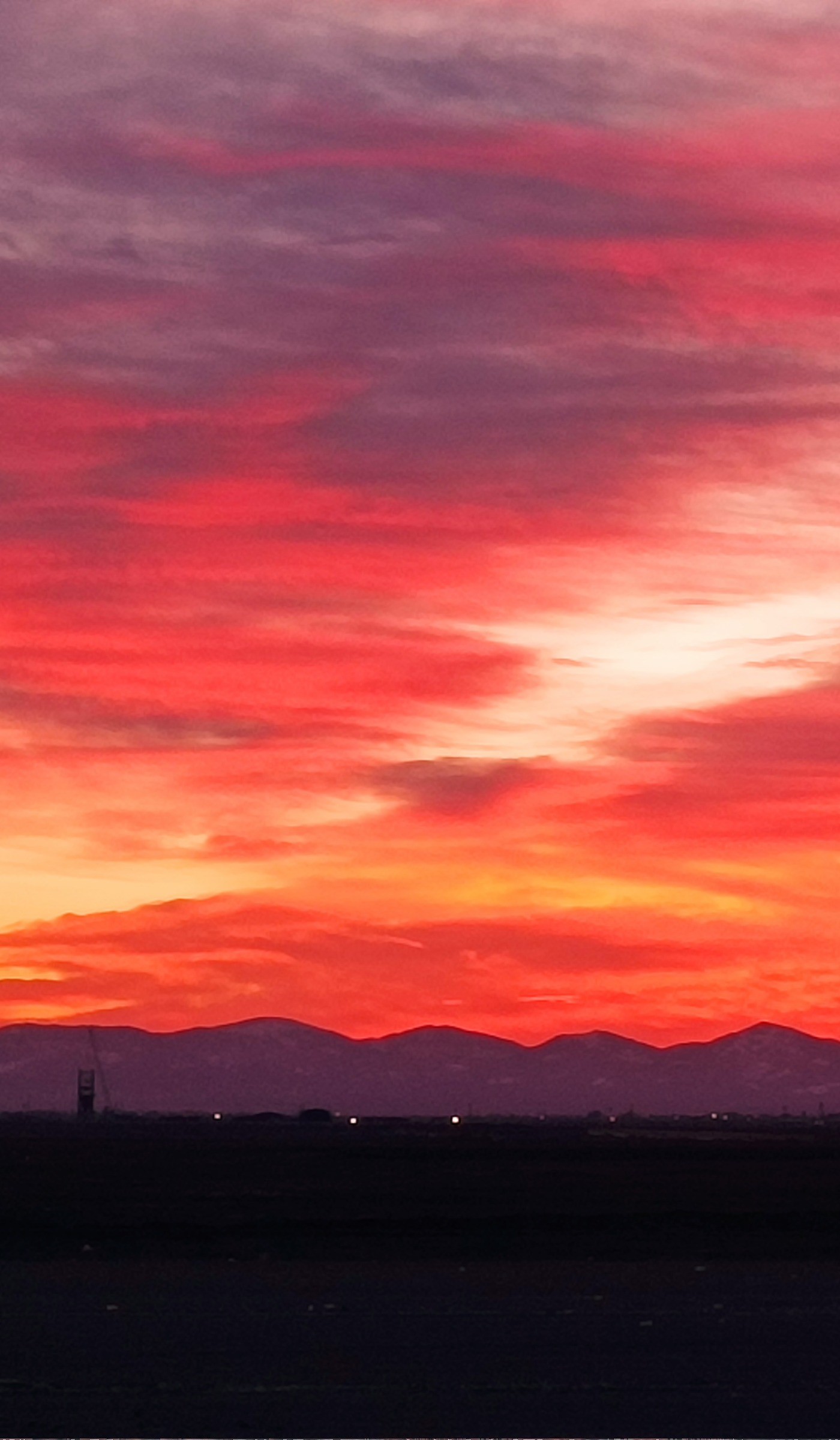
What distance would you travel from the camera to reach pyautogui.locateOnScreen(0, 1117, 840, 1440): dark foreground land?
27.2 metres

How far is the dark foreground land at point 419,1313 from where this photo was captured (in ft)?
89.1

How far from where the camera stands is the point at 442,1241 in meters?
61.0

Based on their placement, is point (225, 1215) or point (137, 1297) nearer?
point (137, 1297)

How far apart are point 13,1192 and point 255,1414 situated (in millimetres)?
66608

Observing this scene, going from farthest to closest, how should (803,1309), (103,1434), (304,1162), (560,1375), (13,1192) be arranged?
(304,1162)
(13,1192)
(803,1309)
(560,1375)
(103,1434)

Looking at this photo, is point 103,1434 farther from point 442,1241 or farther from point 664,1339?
A: point 442,1241

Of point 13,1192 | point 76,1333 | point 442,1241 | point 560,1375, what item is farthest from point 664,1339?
Result: point 13,1192

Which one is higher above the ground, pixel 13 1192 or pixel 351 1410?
pixel 13 1192

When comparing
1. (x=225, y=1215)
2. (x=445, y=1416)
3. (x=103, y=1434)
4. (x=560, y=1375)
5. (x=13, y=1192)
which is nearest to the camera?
(x=103, y=1434)

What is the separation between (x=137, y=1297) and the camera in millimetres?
43594

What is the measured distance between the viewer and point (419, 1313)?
1590 inches

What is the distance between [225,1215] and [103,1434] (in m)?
48.3

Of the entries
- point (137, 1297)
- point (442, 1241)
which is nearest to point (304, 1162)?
point (442, 1241)

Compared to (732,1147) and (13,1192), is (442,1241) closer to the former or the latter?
(13,1192)
